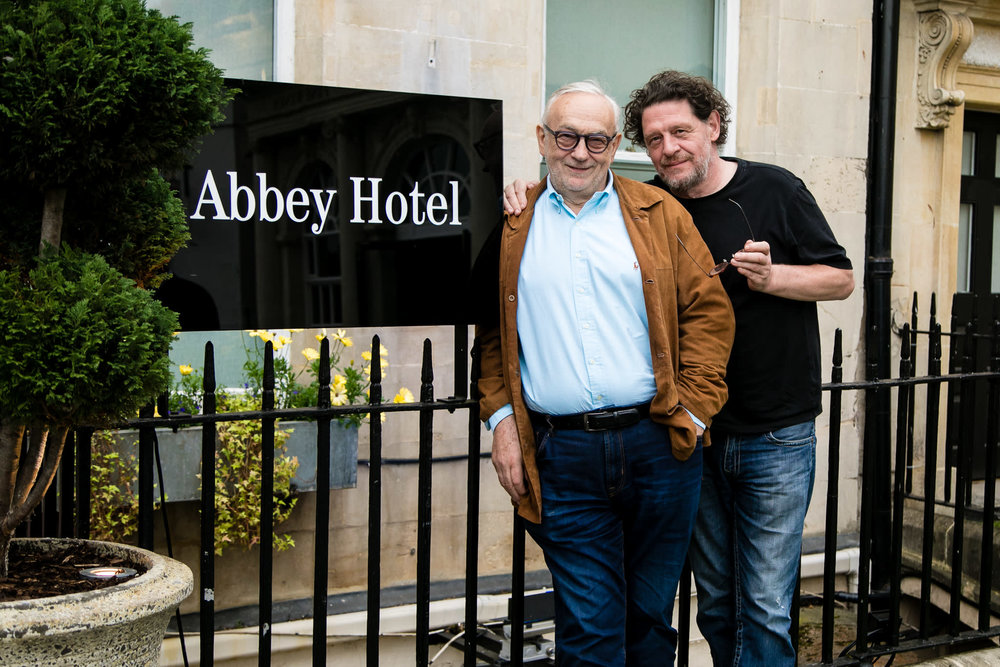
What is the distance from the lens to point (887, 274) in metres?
6.36

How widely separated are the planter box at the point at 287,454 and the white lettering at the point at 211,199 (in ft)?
5.60

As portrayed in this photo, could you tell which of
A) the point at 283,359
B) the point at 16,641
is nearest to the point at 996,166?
the point at 283,359

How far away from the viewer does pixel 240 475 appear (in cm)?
454

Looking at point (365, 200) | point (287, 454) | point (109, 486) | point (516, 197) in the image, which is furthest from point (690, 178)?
point (109, 486)

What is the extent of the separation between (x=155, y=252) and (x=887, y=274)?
511cm

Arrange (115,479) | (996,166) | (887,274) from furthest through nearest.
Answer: (996,166), (887,274), (115,479)

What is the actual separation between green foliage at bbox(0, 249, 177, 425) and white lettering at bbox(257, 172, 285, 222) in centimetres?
69

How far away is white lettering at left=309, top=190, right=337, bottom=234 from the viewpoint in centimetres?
288

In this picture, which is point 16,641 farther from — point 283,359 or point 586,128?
point 283,359

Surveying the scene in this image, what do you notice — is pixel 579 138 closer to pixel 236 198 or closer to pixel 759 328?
pixel 759 328

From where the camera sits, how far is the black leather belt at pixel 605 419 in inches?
104

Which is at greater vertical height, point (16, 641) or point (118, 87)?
point (118, 87)

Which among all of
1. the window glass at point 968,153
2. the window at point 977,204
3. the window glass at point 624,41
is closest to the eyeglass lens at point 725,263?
the window glass at point 624,41

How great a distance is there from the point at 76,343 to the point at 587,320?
1238 millimetres
